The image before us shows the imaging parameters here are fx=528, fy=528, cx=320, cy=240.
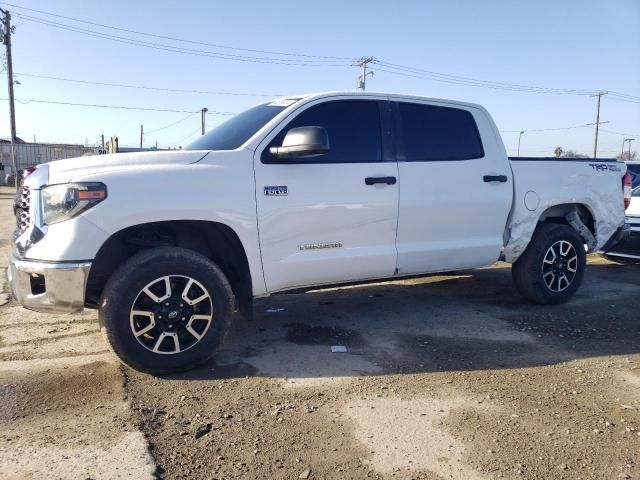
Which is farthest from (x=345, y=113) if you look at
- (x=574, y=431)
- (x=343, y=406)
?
(x=574, y=431)

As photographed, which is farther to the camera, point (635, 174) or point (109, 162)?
point (635, 174)

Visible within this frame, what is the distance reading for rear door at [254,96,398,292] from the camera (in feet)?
13.1

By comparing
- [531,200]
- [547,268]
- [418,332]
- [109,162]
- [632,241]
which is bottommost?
[418,332]

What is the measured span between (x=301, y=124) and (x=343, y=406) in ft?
7.21

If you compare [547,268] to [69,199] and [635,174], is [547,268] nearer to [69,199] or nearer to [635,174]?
[69,199]

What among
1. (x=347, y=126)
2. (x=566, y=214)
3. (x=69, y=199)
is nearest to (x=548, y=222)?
(x=566, y=214)

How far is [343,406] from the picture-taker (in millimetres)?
3281

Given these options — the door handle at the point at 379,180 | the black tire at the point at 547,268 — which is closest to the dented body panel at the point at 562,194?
the black tire at the point at 547,268

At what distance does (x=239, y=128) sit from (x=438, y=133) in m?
1.85

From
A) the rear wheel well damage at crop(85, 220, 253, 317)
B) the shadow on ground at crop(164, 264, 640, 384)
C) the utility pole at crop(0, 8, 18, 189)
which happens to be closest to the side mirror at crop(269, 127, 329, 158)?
the rear wheel well damage at crop(85, 220, 253, 317)

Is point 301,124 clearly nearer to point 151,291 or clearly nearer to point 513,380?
point 151,291

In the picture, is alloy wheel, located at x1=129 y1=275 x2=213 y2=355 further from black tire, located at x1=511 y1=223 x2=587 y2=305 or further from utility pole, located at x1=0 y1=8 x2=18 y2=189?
utility pole, located at x1=0 y1=8 x2=18 y2=189

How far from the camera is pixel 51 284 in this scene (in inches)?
133

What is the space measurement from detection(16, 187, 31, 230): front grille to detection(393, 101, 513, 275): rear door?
284cm
